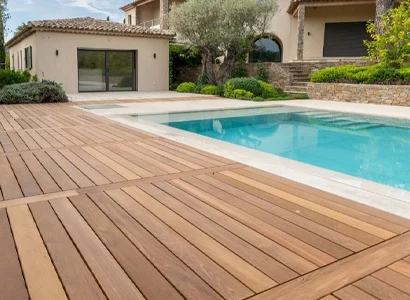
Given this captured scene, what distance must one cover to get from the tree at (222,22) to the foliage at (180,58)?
272 centimetres

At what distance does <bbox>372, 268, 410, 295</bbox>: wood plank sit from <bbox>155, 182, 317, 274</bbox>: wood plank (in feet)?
1.13

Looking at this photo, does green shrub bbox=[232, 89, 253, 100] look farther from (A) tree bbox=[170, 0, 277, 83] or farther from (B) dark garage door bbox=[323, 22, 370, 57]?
(B) dark garage door bbox=[323, 22, 370, 57]

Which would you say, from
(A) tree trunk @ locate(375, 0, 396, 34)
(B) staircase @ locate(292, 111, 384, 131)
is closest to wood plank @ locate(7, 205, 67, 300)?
(B) staircase @ locate(292, 111, 384, 131)

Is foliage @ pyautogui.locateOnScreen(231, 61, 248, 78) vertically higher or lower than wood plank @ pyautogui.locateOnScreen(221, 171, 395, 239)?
higher

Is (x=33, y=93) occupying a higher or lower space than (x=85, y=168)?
higher

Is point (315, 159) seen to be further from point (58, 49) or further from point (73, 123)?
point (58, 49)

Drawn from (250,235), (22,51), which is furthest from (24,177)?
(22,51)

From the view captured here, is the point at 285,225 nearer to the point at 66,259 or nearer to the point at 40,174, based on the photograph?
the point at 66,259

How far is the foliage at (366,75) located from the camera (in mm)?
12742

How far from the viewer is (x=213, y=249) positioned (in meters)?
2.36

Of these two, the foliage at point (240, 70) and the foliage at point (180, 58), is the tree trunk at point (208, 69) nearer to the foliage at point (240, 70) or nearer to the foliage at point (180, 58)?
the foliage at point (240, 70)

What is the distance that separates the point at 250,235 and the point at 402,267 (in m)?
0.90

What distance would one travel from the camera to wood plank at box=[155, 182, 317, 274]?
221 centimetres

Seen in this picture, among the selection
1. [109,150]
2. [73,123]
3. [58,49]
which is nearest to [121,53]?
[58,49]
